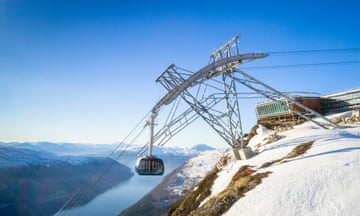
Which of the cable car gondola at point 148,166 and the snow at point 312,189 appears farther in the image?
the cable car gondola at point 148,166

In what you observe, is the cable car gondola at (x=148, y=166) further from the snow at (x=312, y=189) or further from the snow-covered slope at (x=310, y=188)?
the snow at (x=312, y=189)

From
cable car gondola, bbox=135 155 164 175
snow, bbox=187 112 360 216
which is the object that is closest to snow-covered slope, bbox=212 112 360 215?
snow, bbox=187 112 360 216

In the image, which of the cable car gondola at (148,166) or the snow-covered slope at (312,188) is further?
the cable car gondola at (148,166)

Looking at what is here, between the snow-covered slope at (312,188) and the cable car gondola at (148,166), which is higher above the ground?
the cable car gondola at (148,166)

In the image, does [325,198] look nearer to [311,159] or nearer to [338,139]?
[311,159]

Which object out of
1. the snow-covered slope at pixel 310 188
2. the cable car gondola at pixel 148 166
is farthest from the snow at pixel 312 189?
the cable car gondola at pixel 148 166

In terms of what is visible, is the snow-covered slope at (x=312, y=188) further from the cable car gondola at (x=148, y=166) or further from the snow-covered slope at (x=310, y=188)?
the cable car gondola at (x=148, y=166)

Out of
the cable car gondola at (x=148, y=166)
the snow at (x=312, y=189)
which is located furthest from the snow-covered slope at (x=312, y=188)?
the cable car gondola at (x=148, y=166)

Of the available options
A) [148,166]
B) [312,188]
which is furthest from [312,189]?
[148,166]
